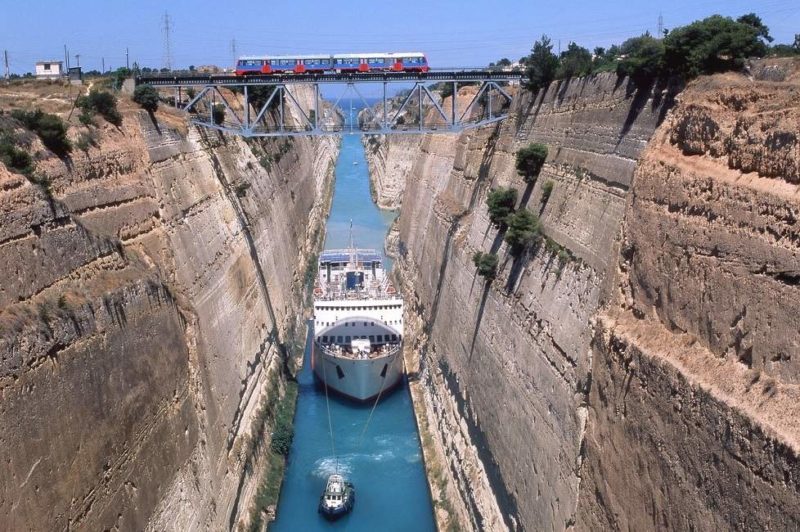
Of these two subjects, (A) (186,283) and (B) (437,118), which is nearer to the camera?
(A) (186,283)

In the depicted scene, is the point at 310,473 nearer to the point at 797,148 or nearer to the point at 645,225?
the point at 645,225

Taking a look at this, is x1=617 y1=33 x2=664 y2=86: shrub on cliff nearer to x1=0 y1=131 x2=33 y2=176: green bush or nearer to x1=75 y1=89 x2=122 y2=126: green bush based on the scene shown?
x1=0 y1=131 x2=33 y2=176: green bush

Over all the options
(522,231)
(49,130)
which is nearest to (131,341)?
(49,130)

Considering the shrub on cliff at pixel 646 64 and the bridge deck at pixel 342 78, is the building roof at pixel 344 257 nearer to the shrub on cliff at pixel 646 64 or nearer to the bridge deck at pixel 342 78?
the bridge deck at pixel 342 78

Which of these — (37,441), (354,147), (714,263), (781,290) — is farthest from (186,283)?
(354,147)

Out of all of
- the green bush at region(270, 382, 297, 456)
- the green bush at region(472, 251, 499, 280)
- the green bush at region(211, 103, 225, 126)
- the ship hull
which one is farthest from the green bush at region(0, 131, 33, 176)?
the green bush at region(211, 103, 225, 126)
